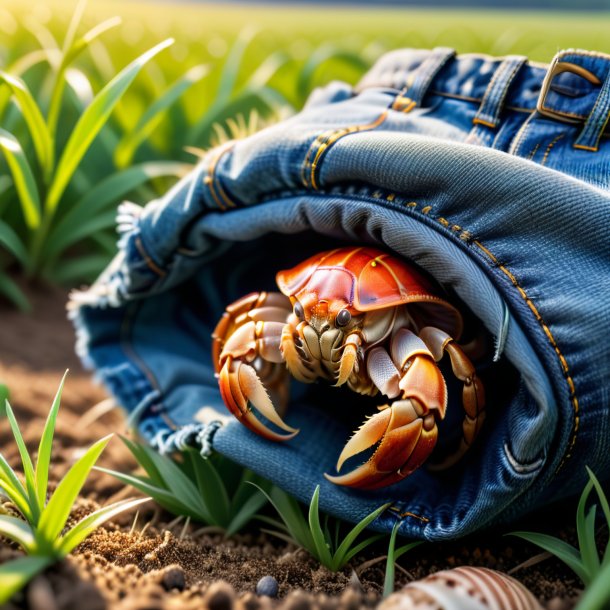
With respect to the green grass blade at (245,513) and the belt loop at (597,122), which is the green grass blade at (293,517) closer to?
the green grass blade at (245,513)

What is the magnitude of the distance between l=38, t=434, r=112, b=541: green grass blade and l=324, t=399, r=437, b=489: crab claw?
1.69 feet

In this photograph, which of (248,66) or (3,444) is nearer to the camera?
(3,444)

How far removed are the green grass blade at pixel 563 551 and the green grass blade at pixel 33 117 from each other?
1.70 metres

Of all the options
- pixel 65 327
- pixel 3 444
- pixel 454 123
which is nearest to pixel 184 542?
pixel 3 444

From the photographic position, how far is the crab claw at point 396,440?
137cm

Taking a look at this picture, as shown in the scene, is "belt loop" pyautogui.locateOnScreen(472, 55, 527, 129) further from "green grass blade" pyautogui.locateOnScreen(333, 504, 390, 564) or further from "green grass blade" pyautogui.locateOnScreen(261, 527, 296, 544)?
"green grass blade" pyautogui.locateOnScreen(261, 527, 296, 544)

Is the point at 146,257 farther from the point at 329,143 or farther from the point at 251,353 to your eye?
the point at 329,143

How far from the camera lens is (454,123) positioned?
1696 millimetres

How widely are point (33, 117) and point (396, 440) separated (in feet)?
4.82

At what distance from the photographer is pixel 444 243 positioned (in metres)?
1.43

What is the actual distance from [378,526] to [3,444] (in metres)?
1.20

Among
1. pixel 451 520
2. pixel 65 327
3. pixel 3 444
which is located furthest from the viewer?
pixel 65 327

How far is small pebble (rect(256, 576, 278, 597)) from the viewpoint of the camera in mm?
1399

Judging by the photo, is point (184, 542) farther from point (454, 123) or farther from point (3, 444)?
point (454, 123)
